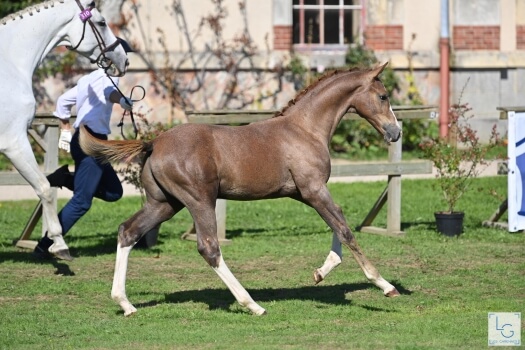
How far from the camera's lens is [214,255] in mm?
8055

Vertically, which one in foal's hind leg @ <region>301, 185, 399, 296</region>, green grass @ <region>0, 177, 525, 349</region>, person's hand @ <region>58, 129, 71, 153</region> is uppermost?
person's hand @ <region>58, 129, 71, 153</region>

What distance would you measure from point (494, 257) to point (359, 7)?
8.69 metres

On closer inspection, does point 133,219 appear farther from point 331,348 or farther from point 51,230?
point 331,348

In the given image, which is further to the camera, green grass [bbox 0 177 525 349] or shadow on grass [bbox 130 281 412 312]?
shadow on grass [bbox 130 281 412 312]

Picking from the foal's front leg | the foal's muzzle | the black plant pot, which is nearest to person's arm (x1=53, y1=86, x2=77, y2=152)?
the foal's front leg

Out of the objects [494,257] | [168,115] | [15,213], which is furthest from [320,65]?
[494,257]

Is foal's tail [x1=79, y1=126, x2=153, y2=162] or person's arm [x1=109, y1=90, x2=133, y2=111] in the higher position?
person's arm [x1=109, y1=90, x2=133, y2=111]

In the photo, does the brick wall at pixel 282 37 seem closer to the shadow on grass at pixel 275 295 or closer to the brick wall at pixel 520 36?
the brick wall at pixel 520 36

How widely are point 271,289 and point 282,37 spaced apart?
9537mm

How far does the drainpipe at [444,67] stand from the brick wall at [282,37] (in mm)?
2571

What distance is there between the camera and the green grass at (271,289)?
289 inches

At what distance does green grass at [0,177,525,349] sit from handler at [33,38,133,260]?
23.4 inches

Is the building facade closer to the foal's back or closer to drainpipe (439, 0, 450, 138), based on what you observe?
drainpipe (439, 0, 450, 138)

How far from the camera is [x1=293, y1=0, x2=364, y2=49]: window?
18.6 metres
